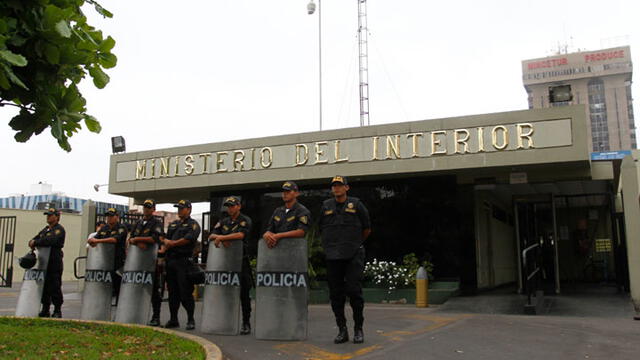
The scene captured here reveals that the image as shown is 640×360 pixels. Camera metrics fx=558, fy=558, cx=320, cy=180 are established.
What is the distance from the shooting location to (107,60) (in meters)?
4.38

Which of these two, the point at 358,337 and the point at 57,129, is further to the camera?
the point at 358,337

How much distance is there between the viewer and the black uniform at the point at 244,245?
6.78 meters

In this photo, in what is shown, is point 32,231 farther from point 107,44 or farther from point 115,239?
point 107,44

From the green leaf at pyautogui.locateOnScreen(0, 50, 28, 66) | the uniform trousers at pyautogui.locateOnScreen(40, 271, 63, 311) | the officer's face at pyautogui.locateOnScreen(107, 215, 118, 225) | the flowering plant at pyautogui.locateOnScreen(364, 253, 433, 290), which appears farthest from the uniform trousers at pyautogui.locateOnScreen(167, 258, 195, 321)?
the flowering plant at pyautogui.locateOnScreen(364, 253, 433, 290)

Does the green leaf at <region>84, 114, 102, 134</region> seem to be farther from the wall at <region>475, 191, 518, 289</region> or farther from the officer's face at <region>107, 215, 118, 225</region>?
the wall at <region>475, 191, 518, 289</region>

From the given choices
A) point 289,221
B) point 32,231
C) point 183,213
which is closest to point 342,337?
point 289,221

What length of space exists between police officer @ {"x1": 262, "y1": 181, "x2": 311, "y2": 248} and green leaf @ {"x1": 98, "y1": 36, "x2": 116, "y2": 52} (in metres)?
2.51

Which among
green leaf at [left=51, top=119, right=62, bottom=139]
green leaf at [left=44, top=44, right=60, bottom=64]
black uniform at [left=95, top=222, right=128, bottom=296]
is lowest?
black uniform at [left=95, top=222, right=128, bottom=296]

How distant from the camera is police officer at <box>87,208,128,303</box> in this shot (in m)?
7.88

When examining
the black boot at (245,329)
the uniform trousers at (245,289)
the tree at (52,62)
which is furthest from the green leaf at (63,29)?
the black boot at (245,329)

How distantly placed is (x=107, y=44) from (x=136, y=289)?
4022 mm

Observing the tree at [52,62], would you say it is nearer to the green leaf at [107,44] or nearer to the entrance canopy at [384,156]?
the green leaf at [107,44]

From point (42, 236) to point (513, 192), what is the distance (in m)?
12.6

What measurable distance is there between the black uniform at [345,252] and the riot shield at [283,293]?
0.37m
